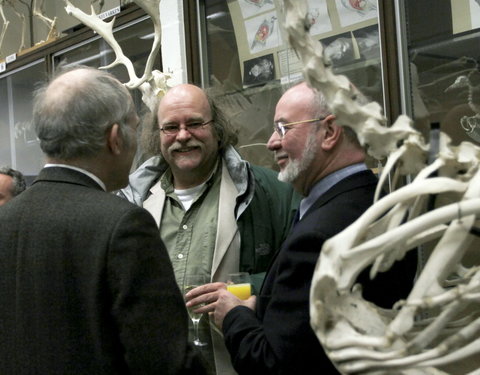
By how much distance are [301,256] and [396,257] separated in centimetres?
31

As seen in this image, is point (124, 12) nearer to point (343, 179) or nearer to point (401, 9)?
point (401, 9)

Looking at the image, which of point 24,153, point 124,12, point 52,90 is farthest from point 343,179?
point 24,153

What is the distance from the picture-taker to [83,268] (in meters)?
1.33

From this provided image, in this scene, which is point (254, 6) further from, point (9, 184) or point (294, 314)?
point (294, 314)

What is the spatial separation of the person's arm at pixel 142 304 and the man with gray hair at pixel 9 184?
1769 mm

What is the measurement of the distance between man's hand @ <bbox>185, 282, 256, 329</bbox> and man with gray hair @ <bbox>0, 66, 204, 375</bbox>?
10.9 inches

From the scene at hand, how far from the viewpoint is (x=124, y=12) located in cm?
347

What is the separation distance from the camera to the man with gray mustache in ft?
7.06

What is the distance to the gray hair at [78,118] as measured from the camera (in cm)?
139

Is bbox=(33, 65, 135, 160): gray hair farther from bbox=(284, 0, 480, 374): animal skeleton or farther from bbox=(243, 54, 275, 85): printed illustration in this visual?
bbox=(243, 54, 275, 85): printed illustration

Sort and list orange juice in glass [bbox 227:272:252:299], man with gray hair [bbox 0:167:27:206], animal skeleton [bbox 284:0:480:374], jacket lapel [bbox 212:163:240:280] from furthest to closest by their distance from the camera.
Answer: man with gray hair [bbox 0:167:27:206]
jacket lapel [bbox 212:163:240:280]
orange juice in glass [bbox 227:272:252:299]
animal skeleton [bbox 284:0:480:374]

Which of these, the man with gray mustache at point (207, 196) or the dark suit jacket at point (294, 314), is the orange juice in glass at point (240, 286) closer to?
the dark suit jacket at point (294, 314)

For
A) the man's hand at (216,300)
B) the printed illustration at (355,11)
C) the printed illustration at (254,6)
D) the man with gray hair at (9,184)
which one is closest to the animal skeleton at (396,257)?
the man's hand at (216,300)

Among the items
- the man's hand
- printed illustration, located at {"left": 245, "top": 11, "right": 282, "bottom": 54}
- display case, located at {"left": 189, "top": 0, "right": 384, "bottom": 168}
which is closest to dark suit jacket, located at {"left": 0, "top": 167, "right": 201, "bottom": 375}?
the man's hand
